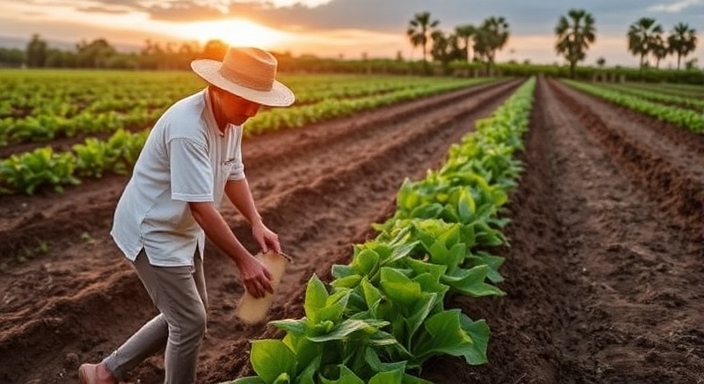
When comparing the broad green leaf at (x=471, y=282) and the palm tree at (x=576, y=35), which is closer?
the broad green leaf at (x=471, y=282)

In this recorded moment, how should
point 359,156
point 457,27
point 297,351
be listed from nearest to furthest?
point 297,351, point 359,156, point 457,27

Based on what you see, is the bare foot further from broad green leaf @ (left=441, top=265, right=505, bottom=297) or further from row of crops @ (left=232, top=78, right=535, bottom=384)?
broad green leaf @ (left=441, top=265, right=505, bottom=297)

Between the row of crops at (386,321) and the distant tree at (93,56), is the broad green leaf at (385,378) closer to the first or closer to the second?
the row of crops at (386,321)

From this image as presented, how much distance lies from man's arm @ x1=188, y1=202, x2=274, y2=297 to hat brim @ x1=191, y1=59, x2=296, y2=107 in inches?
19.0

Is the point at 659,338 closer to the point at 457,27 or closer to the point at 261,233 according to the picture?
the point at 261,233

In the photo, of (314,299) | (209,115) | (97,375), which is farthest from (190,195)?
(97,375)

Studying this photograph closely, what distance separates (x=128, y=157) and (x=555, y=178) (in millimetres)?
6447

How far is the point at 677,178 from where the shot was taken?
8.82 meters

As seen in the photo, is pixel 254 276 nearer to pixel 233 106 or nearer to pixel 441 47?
pixel 233 106

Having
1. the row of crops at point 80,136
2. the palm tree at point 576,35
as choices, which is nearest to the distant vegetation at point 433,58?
the palm tree at point 576,35

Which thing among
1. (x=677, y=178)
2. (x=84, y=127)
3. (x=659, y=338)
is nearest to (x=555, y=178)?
(x=677, y=178)

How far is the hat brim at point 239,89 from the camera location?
2764mm

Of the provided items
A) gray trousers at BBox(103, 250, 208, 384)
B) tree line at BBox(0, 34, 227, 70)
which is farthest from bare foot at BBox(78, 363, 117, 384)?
tree line at BBox(0, 34, 227, 70)

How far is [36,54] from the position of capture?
9488 cm
